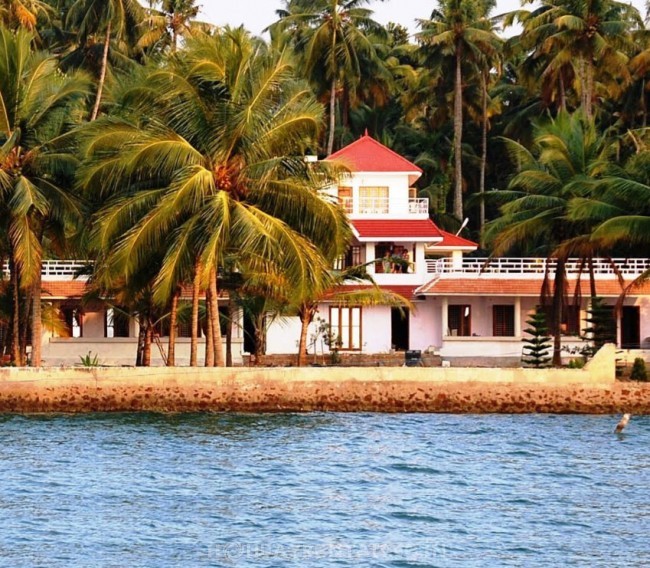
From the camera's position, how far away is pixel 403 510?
24531 mm

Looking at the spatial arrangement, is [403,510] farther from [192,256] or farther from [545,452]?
[192,256]

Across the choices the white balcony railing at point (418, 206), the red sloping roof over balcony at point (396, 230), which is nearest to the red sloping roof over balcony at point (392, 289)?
the red sloping roof over balcony at point (396, 230)

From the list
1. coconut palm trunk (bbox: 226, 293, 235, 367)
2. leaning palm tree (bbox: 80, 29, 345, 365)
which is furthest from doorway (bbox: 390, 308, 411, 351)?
leaning palm tree (bbox: 80, 29, 345, 365)

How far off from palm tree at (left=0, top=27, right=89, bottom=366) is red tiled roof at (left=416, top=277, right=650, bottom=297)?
1700cm

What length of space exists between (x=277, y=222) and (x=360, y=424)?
19.3 ft

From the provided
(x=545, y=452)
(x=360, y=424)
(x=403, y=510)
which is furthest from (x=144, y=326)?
(x=403, y=510)

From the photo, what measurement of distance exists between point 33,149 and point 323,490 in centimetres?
1671

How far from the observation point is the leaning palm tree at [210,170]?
35.4 metres

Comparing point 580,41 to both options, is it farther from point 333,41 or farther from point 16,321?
point 16,321

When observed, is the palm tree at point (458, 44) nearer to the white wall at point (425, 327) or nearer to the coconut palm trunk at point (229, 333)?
the white wall at point (425, 327)

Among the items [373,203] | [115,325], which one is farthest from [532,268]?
[115,325]

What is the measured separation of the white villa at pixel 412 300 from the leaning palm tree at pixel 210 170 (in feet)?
40.4

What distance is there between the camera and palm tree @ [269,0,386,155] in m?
70.1

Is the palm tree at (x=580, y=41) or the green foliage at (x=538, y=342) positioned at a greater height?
the palm tree at (x=580, y=41)
